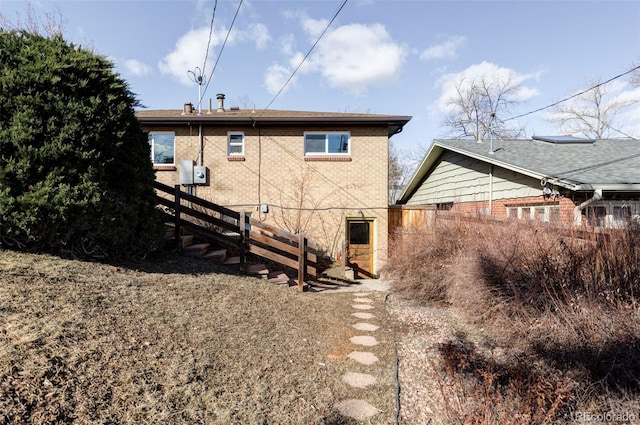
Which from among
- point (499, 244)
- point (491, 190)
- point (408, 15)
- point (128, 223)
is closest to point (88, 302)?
point (128, 223)

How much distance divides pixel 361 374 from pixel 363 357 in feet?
1.61

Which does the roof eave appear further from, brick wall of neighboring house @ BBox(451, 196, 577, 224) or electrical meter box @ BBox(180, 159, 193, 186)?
brick wall of neighboring house @ BBox(451, 196, 577, 224)

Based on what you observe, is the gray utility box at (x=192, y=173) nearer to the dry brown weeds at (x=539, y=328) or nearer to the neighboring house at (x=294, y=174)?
the neighboring house at (x=294, y=174)

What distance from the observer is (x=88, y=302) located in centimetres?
383

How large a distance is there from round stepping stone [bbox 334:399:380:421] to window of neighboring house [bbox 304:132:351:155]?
30.9 ft

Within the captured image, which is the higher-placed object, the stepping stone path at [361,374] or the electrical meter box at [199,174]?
the electrical meter box at [199,174]

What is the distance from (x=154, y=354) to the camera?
333 cm

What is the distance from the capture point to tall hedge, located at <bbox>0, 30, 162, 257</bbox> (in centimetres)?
464

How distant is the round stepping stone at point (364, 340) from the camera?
4.87 meters

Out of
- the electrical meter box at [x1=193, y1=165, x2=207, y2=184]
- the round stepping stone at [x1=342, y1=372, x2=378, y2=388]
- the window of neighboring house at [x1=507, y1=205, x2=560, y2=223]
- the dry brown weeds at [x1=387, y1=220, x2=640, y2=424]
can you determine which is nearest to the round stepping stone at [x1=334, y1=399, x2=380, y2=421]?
the round stepping stone at [x1=342, y1=372, x2=378, y2=388]

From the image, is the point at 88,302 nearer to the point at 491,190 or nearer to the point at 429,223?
the point at 429,223

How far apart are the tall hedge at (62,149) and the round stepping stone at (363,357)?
12.9 ft

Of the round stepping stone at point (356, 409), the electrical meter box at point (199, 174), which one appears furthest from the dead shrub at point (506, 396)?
the electrical meter box at point (199, 174)

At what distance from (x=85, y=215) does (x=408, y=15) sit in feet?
25.9
